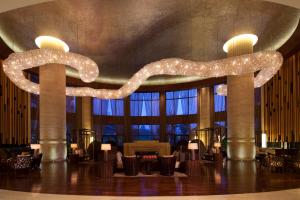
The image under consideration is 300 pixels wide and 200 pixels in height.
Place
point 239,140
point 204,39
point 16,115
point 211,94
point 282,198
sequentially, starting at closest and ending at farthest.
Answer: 1. point 282,198
2. point 239,140
3. point 204,39
4. point 16,115
5. point 211,94

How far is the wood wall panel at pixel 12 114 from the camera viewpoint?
17156mm

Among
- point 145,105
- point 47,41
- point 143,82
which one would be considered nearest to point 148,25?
point 143,82

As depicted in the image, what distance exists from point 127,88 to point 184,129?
60.6ft

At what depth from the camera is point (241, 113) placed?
15.4 metres

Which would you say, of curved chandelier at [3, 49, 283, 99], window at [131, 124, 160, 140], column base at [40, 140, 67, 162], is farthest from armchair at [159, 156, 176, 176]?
window at [131, 124, 160, 140]

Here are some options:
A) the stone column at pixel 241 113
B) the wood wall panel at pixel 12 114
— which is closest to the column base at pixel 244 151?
the stone column at pixel 241 113

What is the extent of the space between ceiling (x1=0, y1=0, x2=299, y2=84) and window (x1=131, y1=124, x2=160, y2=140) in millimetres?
12413

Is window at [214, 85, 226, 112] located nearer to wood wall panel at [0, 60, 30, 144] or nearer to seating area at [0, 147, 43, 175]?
wood wall panel at [0, 60, 30, 144]

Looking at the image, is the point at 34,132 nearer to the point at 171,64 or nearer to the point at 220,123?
the point at 220,123

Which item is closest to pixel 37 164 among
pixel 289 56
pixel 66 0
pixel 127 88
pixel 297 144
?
pixel 127 88

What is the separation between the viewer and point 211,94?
1079 inches

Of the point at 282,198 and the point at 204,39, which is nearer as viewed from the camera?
the point at 282,198

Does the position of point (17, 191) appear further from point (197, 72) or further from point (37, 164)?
point (197, 72)

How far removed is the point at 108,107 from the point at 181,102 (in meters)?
6.96
